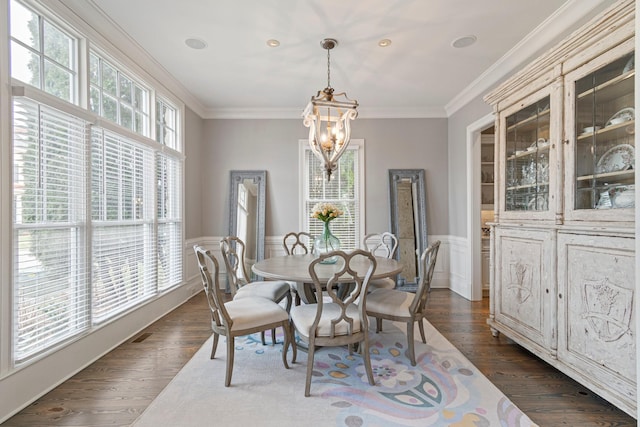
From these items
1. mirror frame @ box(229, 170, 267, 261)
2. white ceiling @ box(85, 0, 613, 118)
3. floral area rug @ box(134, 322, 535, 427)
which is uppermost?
white ceiling @ box(85, 0, 613, 118)

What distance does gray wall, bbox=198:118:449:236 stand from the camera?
4992 millimetres

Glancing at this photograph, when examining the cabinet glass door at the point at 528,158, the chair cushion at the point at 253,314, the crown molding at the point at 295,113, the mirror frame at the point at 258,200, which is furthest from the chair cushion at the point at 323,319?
the crown molding at the point at 295,113

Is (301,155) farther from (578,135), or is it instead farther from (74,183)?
(578,135)

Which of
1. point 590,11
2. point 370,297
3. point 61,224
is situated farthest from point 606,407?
point 61,224

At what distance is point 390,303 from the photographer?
8.48 ft

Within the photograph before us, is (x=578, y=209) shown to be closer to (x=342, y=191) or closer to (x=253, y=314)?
(x=253, y=314)

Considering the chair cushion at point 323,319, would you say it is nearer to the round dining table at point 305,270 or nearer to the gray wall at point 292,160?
the round dining table at point 305,270

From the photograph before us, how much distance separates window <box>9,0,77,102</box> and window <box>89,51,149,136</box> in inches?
7.7

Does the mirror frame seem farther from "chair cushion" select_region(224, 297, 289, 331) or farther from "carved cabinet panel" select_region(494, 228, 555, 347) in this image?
"carved cabinet panel" select_region(494, 228, 555, 347)

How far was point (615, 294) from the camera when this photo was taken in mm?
1778

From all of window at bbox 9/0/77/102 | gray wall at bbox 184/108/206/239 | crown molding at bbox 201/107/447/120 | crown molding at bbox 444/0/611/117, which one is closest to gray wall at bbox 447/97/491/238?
crown molding at bbox 444/0/611/117

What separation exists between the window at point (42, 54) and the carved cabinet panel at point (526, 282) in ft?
12.2

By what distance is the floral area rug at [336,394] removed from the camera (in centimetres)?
183

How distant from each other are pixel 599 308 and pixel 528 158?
49.1 inches
